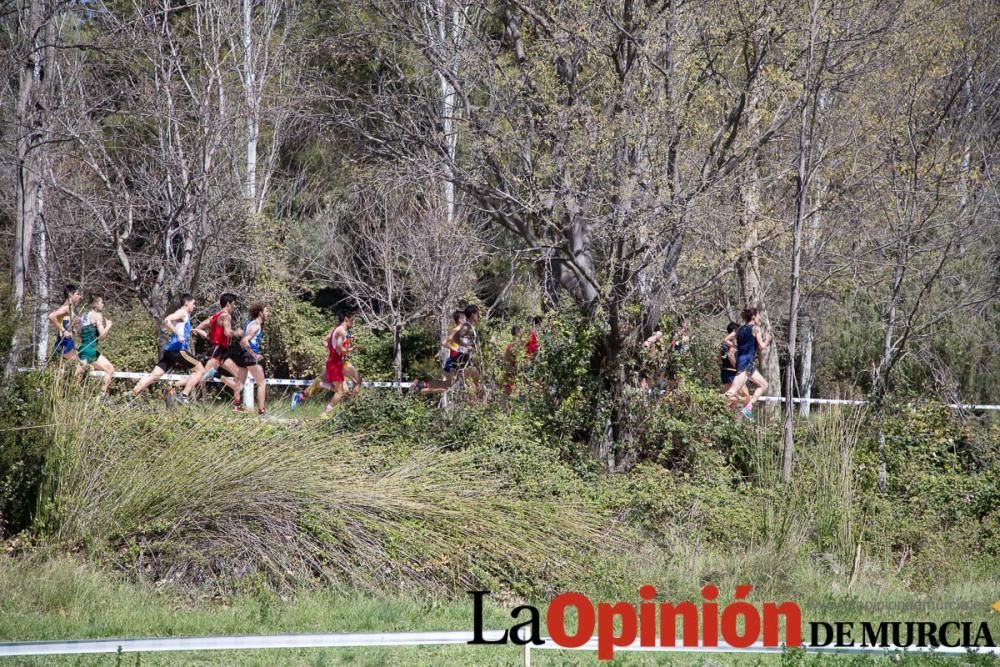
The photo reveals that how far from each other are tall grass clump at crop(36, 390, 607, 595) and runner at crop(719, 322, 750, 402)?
4304mm

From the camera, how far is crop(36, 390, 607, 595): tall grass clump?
9.13m

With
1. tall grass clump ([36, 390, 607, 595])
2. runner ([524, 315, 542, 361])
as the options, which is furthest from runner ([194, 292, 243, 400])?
tall grass clump ([36, 390, 607, 595])

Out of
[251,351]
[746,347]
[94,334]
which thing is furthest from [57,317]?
[746,347]

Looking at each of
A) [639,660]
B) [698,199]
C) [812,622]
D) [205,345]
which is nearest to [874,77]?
[698,199]

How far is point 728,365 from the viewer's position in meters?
14.4

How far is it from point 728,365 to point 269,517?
6901 mm

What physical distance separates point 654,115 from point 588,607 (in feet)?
20.3

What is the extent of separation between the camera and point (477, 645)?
25.2ft

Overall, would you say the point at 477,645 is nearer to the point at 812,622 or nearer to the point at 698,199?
the point at 812,622

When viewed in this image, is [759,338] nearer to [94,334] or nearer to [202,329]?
[202,329]

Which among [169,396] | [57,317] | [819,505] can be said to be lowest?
[819,505]

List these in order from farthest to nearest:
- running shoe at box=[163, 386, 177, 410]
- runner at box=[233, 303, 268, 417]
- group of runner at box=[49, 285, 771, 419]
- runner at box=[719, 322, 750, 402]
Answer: runner at box=[233, 303, 268, 417], runner at box=[719, 322, 750, 402], group of runner at box=[49, 285, 771, 419], running shoe at box=[163, 386, 177, 410]

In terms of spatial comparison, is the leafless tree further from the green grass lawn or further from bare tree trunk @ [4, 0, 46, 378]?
the green grass lawn

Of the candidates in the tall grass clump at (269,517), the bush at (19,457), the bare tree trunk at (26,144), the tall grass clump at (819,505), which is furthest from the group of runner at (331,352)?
the bush at (19,457)
